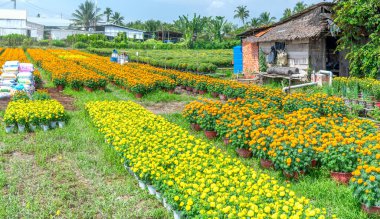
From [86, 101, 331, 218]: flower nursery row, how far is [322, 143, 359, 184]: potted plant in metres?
1.13

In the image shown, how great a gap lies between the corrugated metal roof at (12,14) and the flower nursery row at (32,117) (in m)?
68.7

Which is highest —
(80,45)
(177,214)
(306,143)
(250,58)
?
(80,45)

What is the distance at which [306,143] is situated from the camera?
18.9ft

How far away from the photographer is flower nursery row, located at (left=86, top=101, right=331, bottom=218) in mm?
4004

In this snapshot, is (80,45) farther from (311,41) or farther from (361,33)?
(361,33)

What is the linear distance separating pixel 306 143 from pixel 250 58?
16.9 metres

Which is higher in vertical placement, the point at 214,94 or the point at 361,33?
the point at 361,33

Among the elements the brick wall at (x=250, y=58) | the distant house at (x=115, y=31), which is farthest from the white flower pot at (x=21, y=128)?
the distant house at (x=115, y=31)

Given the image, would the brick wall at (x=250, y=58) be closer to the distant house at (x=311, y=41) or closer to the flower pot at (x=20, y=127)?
the distant house at (x=311, y=41)

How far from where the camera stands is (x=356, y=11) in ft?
44.8

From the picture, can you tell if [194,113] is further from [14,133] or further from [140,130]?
[14,133]

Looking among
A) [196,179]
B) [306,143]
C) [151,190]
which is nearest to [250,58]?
[306,143]

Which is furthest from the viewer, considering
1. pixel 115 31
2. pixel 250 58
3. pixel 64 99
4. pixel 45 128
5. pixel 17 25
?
pixel 115 31

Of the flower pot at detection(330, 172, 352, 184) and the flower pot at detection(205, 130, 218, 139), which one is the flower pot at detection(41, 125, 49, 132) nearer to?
the flower pot at detection(205, 130, 218, 139)
